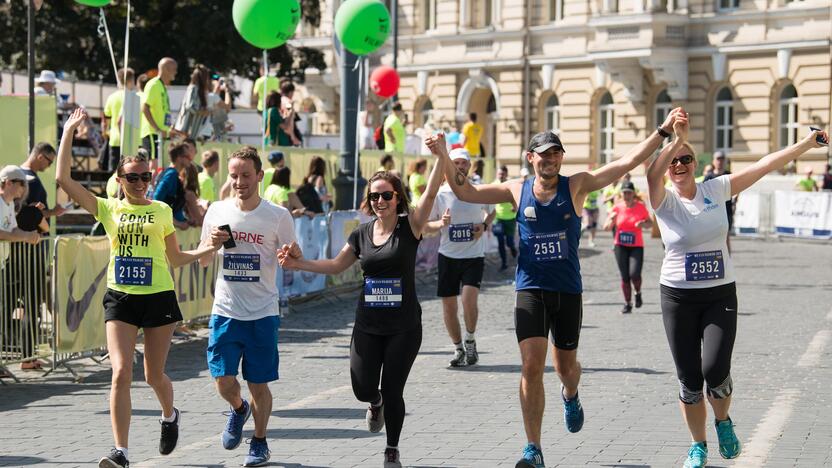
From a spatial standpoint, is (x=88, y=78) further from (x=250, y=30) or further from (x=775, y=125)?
(x=250, y=30)

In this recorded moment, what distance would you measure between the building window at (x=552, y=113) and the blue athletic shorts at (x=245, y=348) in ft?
133

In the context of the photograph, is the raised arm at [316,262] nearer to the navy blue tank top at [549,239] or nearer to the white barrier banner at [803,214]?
the navy blue tank top at [549,239]

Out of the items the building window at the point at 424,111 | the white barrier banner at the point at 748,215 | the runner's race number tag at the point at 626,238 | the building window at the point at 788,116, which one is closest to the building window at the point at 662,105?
the building window at the point at 788,116

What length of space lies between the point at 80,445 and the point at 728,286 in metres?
3.97

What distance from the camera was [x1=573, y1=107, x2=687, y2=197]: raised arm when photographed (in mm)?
8147

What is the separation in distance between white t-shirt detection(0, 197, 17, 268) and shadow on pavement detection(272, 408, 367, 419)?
2903 mm

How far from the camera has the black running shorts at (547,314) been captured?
844 centimetres

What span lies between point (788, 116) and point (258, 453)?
119 ft

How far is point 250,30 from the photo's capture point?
1606cm

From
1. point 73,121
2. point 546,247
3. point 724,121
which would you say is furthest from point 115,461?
point 724,121

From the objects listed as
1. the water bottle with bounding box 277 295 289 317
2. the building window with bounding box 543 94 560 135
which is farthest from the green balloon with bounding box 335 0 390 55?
the building window with bounding box 543 94 560 135

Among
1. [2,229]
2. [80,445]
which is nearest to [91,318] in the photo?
[2,229]

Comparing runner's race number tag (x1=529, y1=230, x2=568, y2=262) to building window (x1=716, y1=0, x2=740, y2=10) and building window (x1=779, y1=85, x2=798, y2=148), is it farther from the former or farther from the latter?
building window (x1=716, y1=0, x2=740, y2=10)

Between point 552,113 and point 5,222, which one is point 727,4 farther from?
point 5,222
